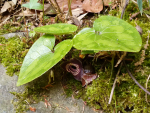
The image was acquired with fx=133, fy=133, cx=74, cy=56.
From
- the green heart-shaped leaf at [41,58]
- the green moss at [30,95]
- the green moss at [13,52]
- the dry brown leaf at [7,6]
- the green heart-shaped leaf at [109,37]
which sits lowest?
the green moss at [30,95]

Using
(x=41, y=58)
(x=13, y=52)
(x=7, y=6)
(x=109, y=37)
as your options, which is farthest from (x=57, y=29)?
(x=7, y=6)

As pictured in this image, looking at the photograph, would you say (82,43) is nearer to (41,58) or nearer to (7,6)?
(41,58)

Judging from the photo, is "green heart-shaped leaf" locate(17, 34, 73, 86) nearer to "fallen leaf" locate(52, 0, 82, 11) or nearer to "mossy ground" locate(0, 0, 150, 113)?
"mossy ground" locate(0, 0, 150, 113)

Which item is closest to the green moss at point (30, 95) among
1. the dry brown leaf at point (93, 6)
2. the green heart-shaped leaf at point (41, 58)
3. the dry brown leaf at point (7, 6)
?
the green heart-shaped leaf at point (41, 58)

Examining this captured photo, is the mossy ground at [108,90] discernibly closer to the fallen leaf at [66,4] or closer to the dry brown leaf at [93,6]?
the dry brown leaf at [93,6]

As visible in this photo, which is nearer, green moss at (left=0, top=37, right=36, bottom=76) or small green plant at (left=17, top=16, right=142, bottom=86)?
small green plant at (left=17, top=16, right=142, bottom=86)

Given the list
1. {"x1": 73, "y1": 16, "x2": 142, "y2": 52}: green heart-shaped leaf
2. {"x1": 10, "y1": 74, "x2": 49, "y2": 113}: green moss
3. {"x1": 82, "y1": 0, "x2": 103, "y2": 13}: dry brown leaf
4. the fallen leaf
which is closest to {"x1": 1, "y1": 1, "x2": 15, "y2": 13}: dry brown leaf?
the fallen leaf
